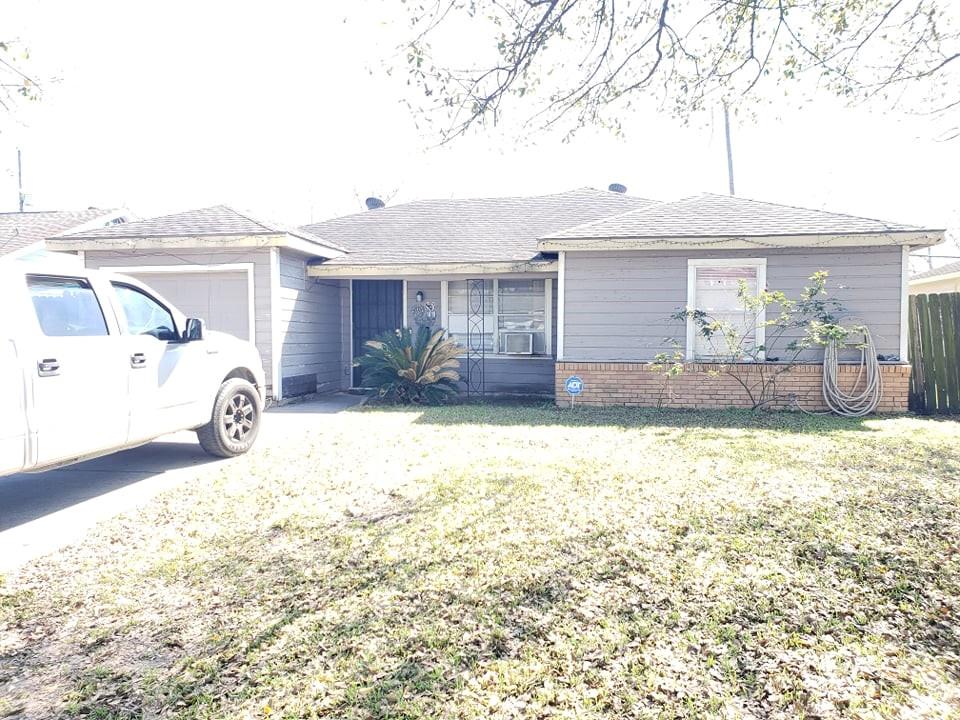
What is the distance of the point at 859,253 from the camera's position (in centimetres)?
894

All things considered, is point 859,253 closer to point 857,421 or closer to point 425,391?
point 857,421

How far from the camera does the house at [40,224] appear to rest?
52.2ft

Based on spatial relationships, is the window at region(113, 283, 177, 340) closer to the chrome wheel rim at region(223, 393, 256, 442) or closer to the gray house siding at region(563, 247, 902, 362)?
the chrome wheel rim at region(223, 393, 256, 442)

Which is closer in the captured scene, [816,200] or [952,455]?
[952,455]

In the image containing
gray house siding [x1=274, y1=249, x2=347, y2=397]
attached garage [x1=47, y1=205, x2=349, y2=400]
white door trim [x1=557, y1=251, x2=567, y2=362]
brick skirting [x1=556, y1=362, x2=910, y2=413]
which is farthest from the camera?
gray house siding [x1=274, y1=249, x2=347, y2=397]

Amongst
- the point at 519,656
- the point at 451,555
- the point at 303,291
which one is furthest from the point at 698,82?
the point at 303,291

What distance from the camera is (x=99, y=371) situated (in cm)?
450

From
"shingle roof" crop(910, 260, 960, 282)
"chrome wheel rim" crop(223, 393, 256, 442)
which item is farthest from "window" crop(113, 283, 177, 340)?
"shingle roof" crop(910, 260, 960, 282)

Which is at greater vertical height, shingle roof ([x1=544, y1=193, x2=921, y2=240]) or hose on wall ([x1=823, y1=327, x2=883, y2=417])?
shingle roof ([x1=544, y1=193, x2=921, y2=240])

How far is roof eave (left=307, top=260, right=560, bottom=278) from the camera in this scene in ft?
33.9

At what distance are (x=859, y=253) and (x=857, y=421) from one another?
253 cm

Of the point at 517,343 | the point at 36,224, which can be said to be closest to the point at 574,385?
the point at 517,343

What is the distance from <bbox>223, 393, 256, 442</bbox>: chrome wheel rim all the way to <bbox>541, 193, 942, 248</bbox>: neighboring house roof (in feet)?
16.5

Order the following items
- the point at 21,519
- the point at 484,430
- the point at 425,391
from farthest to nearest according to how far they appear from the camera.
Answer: the point at 425,391, the point at 484,430, the point at 21,519
